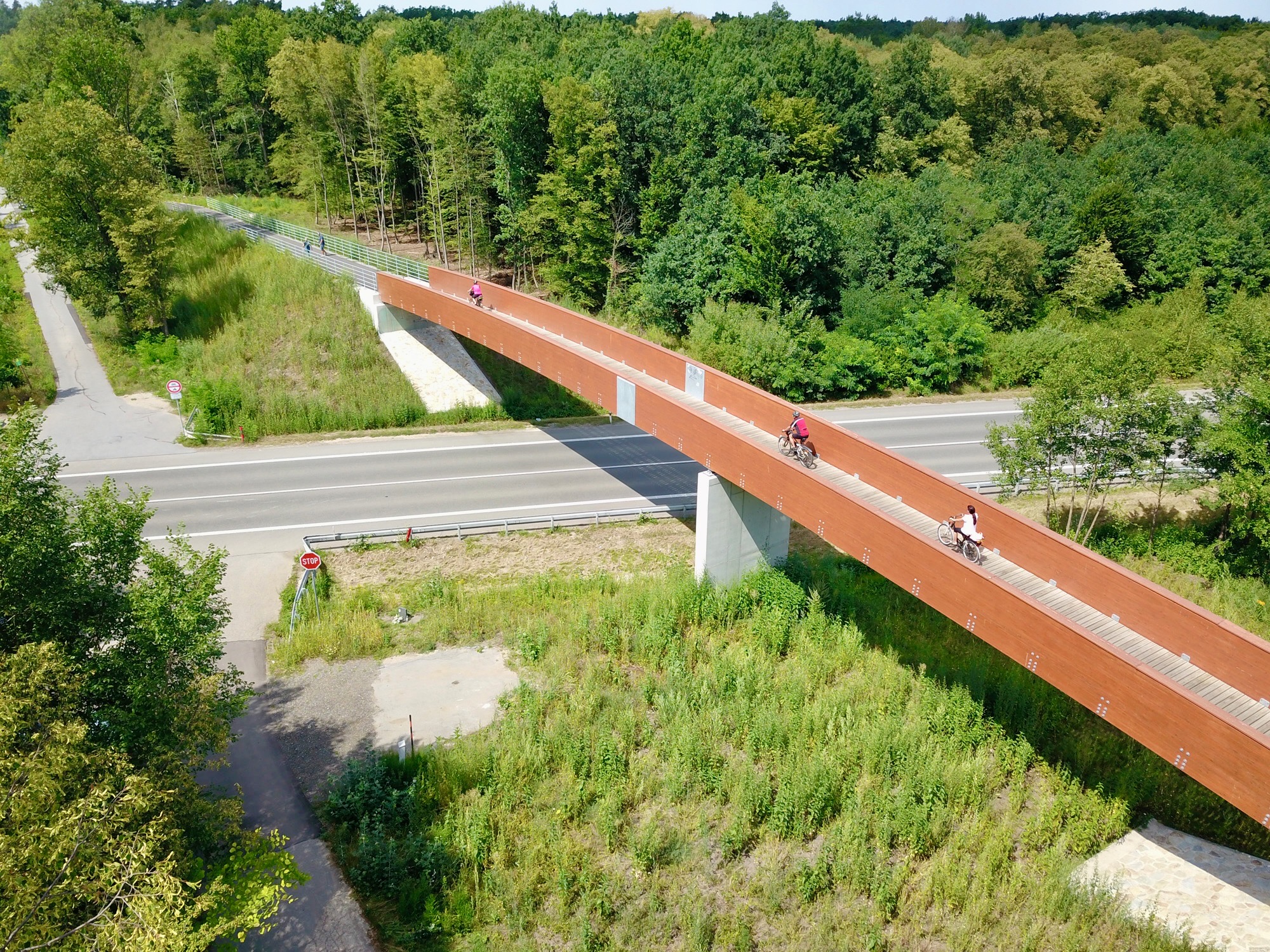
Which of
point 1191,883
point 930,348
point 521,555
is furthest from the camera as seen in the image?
point 930,348

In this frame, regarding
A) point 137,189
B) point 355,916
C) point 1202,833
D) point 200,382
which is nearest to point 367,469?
point 200,382

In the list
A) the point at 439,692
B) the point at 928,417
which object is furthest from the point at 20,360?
the point at 928,417

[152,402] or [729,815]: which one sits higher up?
[152,402]

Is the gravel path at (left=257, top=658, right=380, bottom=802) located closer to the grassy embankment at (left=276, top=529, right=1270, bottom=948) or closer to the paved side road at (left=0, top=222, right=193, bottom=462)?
the grassy embankment at (left=276, top=529, right=1270, bottom=948)

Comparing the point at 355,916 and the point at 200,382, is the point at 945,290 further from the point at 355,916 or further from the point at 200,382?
the point at 355,916

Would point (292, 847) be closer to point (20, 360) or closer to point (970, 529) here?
point (970, 529)

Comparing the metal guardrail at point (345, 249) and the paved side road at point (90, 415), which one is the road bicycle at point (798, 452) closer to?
the paved side road at point (90, 415)
